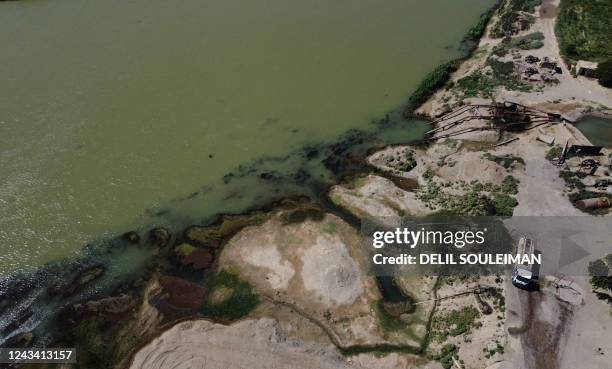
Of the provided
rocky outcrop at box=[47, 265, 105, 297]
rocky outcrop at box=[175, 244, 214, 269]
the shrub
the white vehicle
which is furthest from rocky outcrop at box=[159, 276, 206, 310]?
the shrub

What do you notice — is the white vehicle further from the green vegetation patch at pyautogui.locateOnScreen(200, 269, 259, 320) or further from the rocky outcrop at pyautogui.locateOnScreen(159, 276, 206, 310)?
the rocky outcrop at pyautogui.locateOnScreen(159, 276, 206, 310)

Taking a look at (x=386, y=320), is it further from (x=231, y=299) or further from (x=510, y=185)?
(x=510, y=185)

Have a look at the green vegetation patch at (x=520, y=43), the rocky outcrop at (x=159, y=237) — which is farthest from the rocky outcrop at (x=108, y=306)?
the green vegetation patch at (x=520, y=43)

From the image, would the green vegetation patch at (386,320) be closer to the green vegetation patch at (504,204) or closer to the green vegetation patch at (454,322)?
the green vegetation patch at (454,322)

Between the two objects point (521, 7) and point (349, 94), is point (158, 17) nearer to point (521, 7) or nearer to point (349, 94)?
point (349, 94)

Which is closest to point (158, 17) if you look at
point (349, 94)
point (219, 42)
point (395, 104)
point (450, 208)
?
point (219, 42)

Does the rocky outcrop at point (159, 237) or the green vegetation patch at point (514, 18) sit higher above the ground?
the green vegetation patch at point (514, 18)

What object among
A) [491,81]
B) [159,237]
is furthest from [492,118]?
[159,237]

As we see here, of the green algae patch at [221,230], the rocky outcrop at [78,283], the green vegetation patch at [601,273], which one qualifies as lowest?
the green vegetation patch at [601,273]
